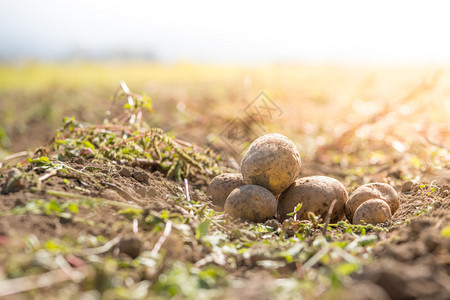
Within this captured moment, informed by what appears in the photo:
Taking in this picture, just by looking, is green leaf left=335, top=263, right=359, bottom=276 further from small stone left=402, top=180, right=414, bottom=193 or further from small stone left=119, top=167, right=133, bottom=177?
small stone left=402, top=180, right=414, bottom=193

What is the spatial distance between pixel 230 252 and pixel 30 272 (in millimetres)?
1080

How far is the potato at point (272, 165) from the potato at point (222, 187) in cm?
20

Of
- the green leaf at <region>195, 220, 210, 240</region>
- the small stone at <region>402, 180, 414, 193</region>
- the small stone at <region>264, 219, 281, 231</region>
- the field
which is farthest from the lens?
the small stone at <region>402, 180, 414, 193</region>

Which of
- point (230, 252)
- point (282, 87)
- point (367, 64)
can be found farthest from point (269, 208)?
point (367, 64)

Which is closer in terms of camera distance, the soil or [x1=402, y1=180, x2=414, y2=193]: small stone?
the soil

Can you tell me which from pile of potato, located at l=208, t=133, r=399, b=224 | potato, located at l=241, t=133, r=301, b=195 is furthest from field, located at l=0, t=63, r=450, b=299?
potato, located at l=241, t=133, r=301, b=195

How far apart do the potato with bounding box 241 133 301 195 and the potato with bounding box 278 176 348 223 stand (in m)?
0.09

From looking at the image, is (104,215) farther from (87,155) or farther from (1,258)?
(87,155)

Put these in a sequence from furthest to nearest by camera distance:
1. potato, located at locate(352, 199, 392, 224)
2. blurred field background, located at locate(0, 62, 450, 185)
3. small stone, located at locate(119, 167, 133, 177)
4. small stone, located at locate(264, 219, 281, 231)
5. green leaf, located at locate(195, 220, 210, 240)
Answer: blurred field background, located at locate(0, 62, 450, 185) → small stone, located at locate(119, 167, 133, 177) → potato, located at locate(352, 199, 392, 224) → small stone, located at locate(264, 219, 281, 231) → green leaf, located at locate(195, 220, 210, 240)

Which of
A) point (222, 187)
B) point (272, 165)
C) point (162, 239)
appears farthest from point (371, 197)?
point (162, 239)

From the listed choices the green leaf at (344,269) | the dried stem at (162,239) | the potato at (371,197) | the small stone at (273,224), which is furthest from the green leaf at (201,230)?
the potato at (371,197)

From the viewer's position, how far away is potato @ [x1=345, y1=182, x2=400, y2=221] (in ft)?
12.2

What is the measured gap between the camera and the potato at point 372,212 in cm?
345

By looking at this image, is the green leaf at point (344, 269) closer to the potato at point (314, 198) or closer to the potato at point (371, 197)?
the potato at point (314, 198)
